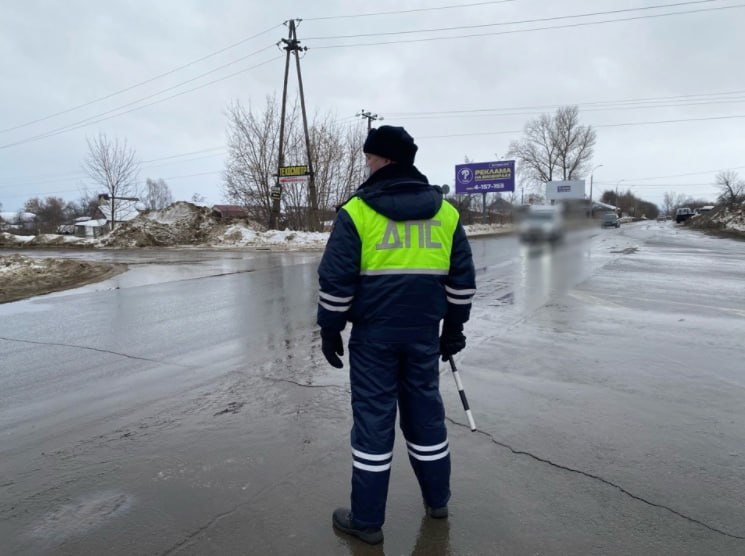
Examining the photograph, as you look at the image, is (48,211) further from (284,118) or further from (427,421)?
(427,421)

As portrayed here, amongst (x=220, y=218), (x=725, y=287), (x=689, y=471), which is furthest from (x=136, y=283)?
(x=220, y=218)

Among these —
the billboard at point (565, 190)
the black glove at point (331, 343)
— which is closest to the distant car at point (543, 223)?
the billboard at point (565, 190)

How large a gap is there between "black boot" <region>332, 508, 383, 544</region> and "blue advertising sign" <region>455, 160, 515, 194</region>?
10.8ft

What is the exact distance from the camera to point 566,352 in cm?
565

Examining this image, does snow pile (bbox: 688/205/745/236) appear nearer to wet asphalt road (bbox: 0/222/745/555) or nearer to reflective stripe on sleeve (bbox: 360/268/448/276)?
wet asphalt road (bbox: 0/222/745/555)

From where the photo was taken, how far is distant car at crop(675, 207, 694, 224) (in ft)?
180

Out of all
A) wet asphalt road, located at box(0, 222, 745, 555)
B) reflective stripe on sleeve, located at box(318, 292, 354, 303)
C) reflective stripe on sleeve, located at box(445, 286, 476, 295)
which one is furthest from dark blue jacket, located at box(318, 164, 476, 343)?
wet asphalt road, located at box(0, 222, 745, 555)

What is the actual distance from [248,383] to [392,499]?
231 cm

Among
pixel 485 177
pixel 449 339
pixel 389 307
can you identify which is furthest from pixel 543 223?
pixel 485 177

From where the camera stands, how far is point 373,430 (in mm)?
2516

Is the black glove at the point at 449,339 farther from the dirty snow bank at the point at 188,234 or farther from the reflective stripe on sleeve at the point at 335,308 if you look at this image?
the dirty snow bank at the point at 188,234

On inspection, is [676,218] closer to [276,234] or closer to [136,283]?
[276,234]

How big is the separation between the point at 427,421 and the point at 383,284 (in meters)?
0.76

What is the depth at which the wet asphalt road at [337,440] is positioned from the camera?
2580mm
